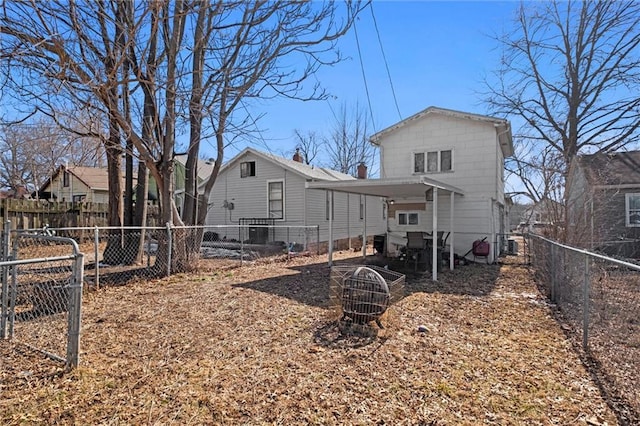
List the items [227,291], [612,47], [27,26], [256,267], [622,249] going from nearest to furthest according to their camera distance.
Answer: [27,26] < [227,291] < [256,267] < [622,249] < [612,47]

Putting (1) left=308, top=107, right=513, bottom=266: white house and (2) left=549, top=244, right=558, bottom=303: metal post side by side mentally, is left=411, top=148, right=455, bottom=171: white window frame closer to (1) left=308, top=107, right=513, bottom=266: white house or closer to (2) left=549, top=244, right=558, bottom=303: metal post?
(1) left=308, top=107, right=513, bottom=266: white house

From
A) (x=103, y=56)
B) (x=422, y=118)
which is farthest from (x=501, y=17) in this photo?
(x=103, y=56)

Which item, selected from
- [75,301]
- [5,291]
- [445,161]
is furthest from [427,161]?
[5,291]

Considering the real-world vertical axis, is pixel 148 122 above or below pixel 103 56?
below

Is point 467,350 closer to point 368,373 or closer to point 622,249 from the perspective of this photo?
point 368,373

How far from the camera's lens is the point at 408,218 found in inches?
502

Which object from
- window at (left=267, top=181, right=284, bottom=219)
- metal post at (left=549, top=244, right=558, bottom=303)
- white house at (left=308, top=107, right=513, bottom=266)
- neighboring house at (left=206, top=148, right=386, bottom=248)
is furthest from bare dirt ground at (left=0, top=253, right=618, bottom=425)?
window at (left=267, top=181, right=284, bottom=219)

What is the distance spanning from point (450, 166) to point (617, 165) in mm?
8524

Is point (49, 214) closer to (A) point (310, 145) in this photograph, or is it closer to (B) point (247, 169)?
(B) point (247, 169)

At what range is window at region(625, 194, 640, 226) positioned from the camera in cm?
1414

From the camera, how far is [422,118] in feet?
41.6

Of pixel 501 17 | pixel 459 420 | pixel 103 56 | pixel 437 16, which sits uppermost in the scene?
pixel 501 17

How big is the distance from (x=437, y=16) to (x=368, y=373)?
850 centimetres

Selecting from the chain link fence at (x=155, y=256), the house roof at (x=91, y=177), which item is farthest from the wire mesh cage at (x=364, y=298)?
the house roof at (x=91, y=177)
